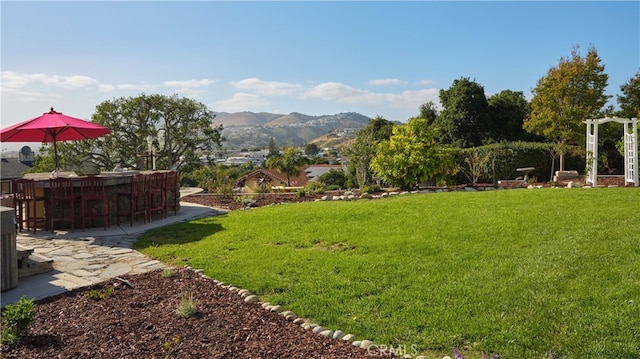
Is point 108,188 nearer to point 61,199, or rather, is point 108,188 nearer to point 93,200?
point 93,200

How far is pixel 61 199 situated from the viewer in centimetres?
805

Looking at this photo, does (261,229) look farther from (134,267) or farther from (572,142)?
(572,142)

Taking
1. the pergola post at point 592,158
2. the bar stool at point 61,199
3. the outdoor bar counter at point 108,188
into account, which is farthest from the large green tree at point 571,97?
the bar stool at point 61,199

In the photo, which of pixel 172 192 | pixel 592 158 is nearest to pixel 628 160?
pixel 592 158

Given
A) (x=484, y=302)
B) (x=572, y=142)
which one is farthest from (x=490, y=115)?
(x=484, y=302)

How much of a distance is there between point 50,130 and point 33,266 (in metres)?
5.07

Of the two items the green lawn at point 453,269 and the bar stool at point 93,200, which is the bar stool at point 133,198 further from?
the green lawn at point 453,269

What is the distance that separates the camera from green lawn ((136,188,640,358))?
10.9ft

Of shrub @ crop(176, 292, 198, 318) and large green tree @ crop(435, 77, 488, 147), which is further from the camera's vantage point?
large green tree @ crop(435, 77, 488, 147)

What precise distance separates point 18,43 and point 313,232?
5.27m

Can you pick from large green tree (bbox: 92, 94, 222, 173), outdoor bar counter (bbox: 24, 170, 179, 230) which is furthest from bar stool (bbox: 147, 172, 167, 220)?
large green tree (bbox: 92, 94, 222, 173)

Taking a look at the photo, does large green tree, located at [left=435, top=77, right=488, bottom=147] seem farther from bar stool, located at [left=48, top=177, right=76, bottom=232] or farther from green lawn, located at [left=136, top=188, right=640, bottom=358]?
bar stool, located at [left=48, top=177, right=76, bottom=232]

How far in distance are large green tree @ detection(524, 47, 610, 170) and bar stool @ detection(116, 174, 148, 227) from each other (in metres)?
15.9

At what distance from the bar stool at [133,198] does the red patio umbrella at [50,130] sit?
4.76ft
